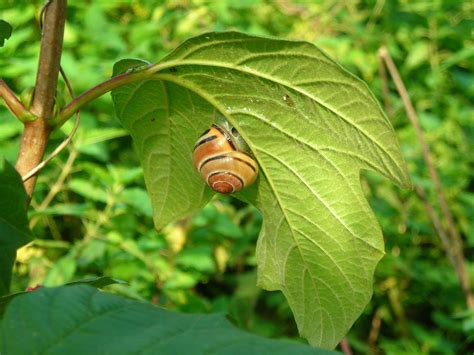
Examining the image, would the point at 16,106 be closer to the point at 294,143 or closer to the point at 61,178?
the point at 294,143

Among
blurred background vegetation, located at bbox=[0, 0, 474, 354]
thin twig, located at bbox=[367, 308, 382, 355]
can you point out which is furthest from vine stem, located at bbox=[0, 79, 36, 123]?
thin twig, located at bbox=[367, 308, 382, 355]

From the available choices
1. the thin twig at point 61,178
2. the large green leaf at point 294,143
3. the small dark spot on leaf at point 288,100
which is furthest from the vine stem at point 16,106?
the thin twig at point 61,178

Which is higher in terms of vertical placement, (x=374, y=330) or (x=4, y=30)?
(x=4, y=30)

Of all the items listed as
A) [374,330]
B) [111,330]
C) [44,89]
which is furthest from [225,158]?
[374,330]

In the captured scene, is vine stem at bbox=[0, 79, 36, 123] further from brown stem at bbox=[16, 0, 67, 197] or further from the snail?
the snail

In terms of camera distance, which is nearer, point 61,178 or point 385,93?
point 61,178
